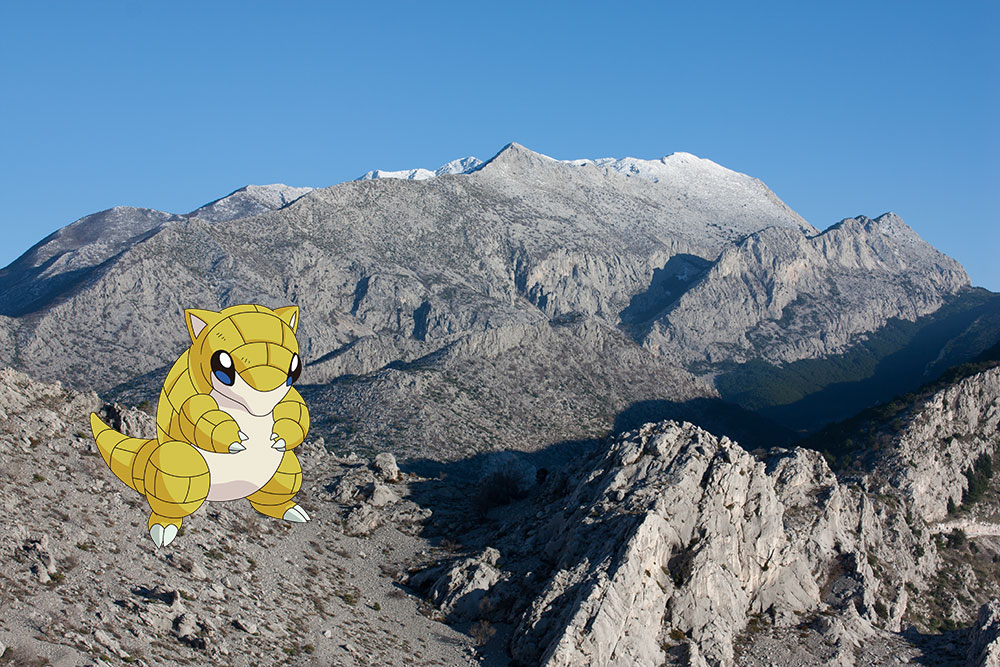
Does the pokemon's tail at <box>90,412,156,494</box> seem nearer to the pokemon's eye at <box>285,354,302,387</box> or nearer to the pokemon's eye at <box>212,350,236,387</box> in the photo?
the pokemon's eye at <box>212,350,236,387</box>

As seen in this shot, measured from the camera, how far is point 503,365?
163m

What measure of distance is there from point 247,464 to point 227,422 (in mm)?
1913

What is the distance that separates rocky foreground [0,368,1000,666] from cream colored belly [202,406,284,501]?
10.9 m

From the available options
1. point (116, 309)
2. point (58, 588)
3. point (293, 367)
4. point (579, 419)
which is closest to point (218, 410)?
point (293, 367)

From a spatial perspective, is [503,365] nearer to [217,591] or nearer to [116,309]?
[116,309]

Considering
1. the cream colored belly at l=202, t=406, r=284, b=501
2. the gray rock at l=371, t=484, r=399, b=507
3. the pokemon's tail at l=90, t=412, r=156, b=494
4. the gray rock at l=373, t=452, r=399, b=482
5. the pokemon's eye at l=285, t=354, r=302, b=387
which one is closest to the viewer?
the pokemon's eye at l=285, t=354, r=302, b=387

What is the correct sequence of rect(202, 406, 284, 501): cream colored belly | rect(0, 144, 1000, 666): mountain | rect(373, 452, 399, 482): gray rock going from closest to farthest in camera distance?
rect(202, 406, 284, 501): cream colored belly → rect(0, 144, 1000, 666): mountain → rect(373, 452, 399, 482): gray rock

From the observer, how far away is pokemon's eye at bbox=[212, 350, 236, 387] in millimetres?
29234

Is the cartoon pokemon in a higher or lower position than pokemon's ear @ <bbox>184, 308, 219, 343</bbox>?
lower

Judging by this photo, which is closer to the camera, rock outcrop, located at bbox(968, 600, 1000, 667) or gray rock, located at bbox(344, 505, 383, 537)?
rock outcrop, located at bbox(968, 600, 1000, 667)

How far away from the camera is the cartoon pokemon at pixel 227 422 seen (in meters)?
29.4

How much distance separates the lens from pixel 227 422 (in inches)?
1193

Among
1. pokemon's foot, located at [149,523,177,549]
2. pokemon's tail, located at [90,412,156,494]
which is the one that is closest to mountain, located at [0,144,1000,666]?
pokemon's foot, located at [149,523,177,549]

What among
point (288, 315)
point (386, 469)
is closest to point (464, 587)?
point (386, 469)
